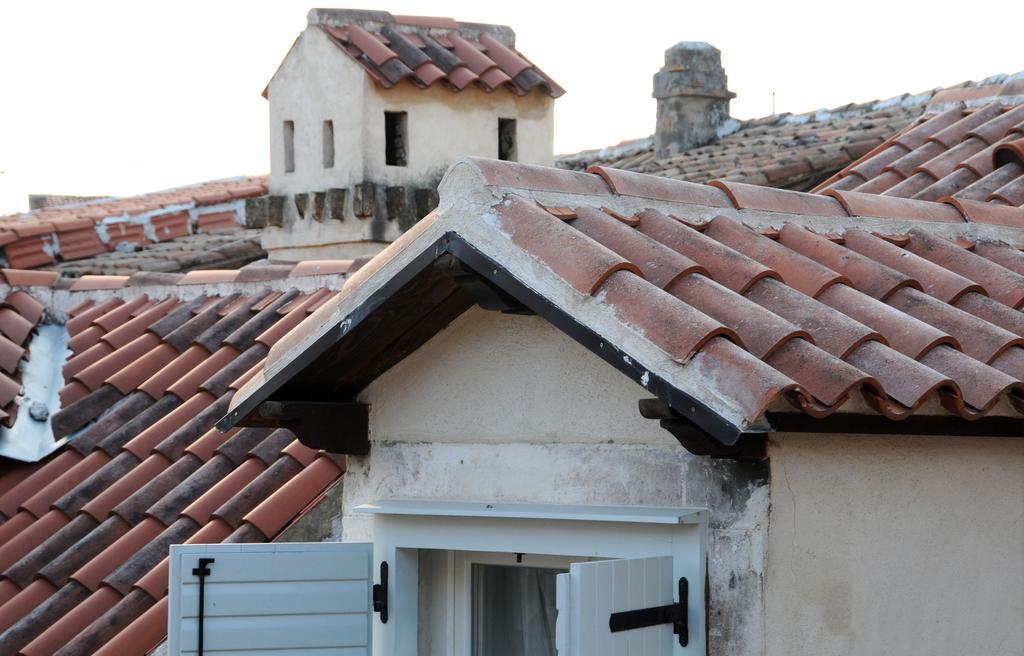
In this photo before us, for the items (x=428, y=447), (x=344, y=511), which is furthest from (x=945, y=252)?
(x=344, y=511)

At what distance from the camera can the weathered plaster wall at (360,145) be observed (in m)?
13.1

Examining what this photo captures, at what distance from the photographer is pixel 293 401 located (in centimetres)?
534

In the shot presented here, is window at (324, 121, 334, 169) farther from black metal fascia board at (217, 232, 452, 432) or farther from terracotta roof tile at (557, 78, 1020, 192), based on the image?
black metal fascia board at (217, 232, 452, 432)

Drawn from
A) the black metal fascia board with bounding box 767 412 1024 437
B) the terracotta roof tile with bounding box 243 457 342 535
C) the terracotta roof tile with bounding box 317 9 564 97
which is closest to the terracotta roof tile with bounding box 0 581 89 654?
the terracotta roof tile with bounding box 243 457 342 535

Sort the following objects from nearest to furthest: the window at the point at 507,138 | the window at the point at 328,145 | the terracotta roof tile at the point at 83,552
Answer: the terracotta roof tile at the point at 83,552, the window at the point at 328,145, the window at the point at 507,138

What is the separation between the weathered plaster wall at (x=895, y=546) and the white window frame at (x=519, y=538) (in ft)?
0.76

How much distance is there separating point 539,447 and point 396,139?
876 centimetres

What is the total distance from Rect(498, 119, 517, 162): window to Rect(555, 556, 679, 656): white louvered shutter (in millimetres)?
9668

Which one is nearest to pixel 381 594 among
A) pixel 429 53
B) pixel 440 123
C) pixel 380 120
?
pixel 380 120

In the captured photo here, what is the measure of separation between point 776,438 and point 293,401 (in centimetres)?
177

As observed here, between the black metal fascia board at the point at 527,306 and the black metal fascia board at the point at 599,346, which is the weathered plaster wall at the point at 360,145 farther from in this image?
the black metal fascia board at the point at 599,346

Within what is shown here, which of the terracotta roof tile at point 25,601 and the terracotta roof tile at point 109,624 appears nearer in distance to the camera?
the terracotta roof tile at point 109,624

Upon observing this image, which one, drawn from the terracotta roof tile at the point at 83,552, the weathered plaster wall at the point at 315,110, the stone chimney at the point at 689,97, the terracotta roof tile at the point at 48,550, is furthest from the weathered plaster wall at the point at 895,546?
the stone chimney at the point at 689,97

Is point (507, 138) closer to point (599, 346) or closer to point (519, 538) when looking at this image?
point (519, 538)
